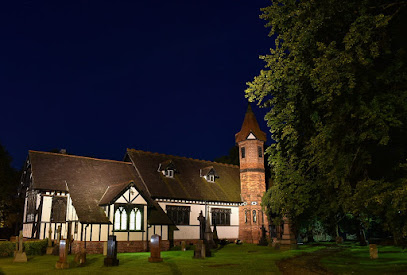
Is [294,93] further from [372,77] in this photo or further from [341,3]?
[341,3]

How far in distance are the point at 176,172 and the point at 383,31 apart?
89.7 ft

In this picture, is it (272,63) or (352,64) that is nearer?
(352,64)

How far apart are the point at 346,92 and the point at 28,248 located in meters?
21.0

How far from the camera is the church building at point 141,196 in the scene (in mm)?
26391

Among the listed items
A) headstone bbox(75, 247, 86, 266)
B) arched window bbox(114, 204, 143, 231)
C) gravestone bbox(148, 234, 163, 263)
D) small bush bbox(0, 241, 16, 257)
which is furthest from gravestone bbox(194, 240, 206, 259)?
small bush bbox(0, 241, 16, 257)

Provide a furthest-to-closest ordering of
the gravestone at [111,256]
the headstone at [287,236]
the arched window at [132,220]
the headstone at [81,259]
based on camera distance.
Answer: the headstone at [287,236] < the arched window at [132,220] < the headstone at [81,259] < the gravestone at [111,256]

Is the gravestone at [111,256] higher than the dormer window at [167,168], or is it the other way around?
the dormer window at [167,168]

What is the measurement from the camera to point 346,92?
42.4 feet

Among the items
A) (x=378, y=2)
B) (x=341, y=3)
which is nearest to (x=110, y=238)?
(x=341, y=3)

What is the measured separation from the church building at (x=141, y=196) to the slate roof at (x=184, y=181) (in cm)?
9

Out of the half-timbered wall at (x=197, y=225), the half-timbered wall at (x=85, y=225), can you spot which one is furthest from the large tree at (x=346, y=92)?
the half-timbered wall at (x=197, y=225)

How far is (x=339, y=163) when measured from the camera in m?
13.1

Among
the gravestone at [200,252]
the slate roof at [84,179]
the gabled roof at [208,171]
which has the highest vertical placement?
the gabled roof at [208,171]

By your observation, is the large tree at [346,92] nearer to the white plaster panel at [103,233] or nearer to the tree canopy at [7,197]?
the white plaster panel at [103,233]
